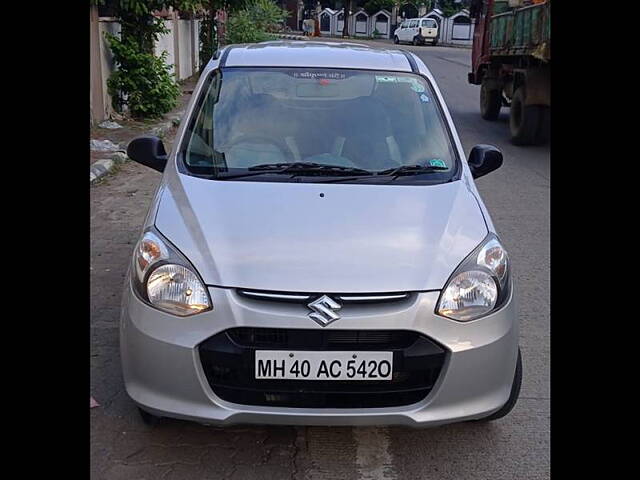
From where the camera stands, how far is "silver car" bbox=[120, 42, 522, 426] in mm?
2709

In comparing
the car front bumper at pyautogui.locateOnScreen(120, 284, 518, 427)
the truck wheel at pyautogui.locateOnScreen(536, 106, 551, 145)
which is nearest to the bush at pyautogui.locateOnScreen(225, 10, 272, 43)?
the truck wheel at pyautogui.locateOnScreen(536, 106, 551, 145)

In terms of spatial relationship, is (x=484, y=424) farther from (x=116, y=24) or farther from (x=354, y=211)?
(x=116, y=24)

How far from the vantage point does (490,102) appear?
560 inches

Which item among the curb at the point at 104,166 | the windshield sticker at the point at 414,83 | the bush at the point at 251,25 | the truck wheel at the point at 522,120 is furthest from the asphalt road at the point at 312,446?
the bush at the point at 251,25

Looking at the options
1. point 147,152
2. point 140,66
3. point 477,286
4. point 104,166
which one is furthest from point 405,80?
point 140,66

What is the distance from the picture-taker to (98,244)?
5.98 metres

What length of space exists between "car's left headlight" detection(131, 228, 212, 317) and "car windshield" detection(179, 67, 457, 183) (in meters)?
0.69

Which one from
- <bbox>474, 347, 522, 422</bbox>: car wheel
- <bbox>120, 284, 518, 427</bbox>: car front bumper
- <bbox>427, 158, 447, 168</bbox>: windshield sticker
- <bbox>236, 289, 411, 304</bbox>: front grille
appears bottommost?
<bbox>474, 347, 522, 422</bbox>: car wheel

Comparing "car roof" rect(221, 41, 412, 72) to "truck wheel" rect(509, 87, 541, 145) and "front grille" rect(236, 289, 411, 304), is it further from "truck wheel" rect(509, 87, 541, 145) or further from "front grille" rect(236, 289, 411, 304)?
"truck wheel" rect(509, 87, 541, 145)

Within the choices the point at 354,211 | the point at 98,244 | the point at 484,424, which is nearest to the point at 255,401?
the point at 354,211

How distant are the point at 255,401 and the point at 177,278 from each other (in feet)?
1.88

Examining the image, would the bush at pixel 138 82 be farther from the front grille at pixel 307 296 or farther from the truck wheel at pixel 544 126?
the front grille at pixel 307 296

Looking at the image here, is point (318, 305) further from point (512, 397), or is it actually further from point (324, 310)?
point (512, 397)

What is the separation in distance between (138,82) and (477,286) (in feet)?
32.6
